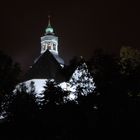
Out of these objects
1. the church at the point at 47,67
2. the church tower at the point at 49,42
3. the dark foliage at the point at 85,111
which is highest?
the church tower at the point at 49,42

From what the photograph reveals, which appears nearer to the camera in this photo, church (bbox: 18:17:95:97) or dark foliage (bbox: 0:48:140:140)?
dark foliage (bbox: 0:48:140:140)

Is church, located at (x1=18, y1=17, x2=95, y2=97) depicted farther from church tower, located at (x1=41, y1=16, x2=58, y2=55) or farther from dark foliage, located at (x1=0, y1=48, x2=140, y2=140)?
dark foliage, located at (x1=0, y1=48, x2=140, y2=140)

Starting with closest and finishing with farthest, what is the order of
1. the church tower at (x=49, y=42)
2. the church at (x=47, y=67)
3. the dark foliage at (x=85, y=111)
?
the dark foliage at (x=85, y=111) → the church at (x=47, y=67) → the church tower at (x=49, y=42)

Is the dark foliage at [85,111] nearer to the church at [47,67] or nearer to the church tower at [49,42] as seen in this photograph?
the church at [47,67]

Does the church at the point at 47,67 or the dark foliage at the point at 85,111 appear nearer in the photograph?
the dark foliage at the point at 85,111

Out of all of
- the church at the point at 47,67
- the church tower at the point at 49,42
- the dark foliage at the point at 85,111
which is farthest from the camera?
the church tower at the point at 49,42

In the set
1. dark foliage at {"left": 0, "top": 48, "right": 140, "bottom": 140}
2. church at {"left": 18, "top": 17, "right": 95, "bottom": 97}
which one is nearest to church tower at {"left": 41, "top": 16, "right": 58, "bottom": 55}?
church at {"left": 18, "top": 17, "right": 95, "bottom": 97}

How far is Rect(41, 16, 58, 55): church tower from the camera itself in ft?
344

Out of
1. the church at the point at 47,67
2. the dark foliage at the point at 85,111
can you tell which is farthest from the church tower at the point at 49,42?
the dark foliage at the point at 85,111

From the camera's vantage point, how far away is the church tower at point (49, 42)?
105 meters

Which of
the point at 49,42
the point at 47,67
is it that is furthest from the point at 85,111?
the point at 49,42

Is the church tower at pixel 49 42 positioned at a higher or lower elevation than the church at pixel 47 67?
higher

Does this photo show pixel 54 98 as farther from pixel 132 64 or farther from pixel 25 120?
pixel 132 64

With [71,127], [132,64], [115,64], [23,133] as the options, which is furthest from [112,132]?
[132,64]
